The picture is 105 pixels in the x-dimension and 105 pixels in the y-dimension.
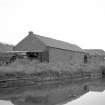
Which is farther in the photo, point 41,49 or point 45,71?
point 41,49

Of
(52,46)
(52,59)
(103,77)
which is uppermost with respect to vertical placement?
(52,46)

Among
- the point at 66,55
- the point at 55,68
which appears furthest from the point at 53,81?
the point at 66,55

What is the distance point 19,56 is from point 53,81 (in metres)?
11.1

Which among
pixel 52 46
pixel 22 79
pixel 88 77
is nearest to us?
pixel 22 79

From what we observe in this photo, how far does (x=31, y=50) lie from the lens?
36.5 meters

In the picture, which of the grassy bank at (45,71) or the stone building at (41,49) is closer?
the grassy bank at (45,71)

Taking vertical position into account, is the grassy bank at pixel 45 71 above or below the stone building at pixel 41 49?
below

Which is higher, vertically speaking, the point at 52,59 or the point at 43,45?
the point at 43,45

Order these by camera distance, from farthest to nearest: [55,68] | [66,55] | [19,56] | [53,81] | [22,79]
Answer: [66,55] → [19,56] → [55,68] → [53,81] → [22,79]

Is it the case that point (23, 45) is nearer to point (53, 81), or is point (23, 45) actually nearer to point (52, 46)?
point (52, 46)

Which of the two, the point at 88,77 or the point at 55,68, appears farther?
the point at 88,77

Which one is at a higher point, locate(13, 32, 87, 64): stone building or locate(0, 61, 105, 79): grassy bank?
locate(13, 32, 87, 64): stone building

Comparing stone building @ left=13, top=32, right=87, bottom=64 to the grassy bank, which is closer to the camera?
the grassy bank

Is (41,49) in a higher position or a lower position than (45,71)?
higher
